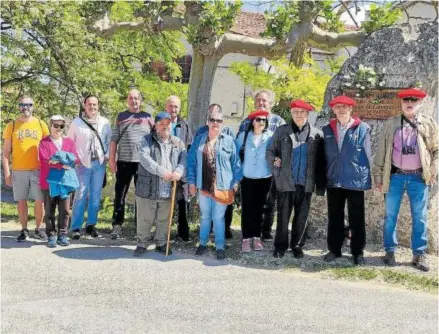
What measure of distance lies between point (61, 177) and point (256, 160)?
239cm

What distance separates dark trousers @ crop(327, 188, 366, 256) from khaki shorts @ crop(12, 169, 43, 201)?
11.9ft

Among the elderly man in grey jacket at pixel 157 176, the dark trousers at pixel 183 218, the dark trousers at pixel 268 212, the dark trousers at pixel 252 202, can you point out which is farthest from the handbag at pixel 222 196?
the dark trousers at pixel 183 218

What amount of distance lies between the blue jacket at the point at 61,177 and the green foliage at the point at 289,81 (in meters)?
7.90

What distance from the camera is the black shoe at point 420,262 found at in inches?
236

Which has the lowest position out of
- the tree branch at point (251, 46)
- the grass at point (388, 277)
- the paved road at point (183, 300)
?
the paved road at point (183, 300)

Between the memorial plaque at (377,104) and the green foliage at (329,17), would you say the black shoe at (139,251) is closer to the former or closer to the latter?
the memorial plaque at (377,104)

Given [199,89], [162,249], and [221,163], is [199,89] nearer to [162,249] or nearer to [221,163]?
[221,163]

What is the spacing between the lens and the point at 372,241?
7.07m

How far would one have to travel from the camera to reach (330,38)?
8.93 metres

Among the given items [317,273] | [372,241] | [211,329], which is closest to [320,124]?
[372,241]

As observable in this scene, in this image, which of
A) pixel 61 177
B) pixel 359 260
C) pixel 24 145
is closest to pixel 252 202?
pixel 359 260

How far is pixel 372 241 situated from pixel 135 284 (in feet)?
11.1

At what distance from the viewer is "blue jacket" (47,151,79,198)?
21.5ft

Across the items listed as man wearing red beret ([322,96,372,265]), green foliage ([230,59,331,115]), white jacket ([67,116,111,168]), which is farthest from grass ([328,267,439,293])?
green foliage ([230,59,331,115])
